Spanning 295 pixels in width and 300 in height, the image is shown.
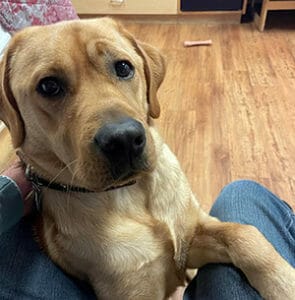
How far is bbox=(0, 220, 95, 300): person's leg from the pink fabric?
112 centimetres

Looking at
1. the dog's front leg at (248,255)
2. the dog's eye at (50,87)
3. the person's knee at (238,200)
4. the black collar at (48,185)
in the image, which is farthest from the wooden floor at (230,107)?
the dog's eye at (50,87)

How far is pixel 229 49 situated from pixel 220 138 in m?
1.25

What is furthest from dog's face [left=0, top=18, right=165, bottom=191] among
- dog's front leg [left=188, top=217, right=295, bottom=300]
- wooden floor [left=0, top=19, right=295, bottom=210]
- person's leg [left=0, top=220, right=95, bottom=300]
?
wooden floor [left=0, top=19, right=295, bottom=210]

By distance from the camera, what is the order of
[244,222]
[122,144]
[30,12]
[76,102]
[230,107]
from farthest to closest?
[230,107] < [30,12] < [244,222] < [76,102] < [122,144]

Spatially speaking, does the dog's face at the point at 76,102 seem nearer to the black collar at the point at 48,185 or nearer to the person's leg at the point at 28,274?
the black collar at the point at 48,185

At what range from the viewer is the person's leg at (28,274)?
93 centimetres

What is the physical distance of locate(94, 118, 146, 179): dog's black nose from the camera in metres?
0.88

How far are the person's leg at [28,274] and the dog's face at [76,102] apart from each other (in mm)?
181

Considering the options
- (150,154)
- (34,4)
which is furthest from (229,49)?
(150,154)

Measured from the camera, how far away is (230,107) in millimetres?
2656

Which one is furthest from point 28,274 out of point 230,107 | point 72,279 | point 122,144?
point 230,107

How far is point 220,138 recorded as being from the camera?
240 cm

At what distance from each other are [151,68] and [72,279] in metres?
0.62

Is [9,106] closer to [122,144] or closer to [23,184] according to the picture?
[23,184]
